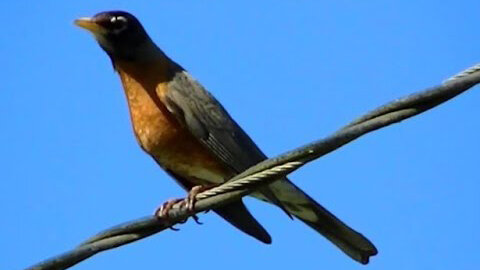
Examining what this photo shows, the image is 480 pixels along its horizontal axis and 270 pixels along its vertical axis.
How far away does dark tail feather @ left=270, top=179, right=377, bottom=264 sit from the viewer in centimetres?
742

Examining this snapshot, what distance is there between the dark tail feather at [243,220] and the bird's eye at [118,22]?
1.86 meters

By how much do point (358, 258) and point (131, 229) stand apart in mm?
2567

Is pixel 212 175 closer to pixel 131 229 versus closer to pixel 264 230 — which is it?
pixel 264 230

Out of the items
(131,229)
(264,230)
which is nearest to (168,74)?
(264,230)

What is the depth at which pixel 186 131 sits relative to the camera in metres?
8.13

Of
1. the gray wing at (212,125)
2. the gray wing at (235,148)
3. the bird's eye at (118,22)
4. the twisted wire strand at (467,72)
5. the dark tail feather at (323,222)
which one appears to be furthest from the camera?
the bird's eye at (118,22)

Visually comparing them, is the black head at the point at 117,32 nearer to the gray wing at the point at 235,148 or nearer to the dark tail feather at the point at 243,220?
the gray wing at the point at 235,148

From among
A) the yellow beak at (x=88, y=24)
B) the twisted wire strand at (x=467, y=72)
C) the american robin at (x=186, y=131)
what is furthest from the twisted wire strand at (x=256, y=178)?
the yellow beak at (x=88, y=24)

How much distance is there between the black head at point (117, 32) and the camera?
850 cm

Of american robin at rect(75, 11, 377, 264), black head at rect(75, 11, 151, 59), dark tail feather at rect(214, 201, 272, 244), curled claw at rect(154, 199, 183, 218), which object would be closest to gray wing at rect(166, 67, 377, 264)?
american robin at rect(75, 11, 377, 264)

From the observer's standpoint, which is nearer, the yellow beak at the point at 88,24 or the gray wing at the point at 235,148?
the gray wing at the point at 235,148

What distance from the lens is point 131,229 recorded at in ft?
17.3

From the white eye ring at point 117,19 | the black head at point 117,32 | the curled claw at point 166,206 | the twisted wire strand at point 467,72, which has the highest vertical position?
the white eye ring at point 117,19

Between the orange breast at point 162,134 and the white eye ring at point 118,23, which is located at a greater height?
the white eye ring at point 118,23
